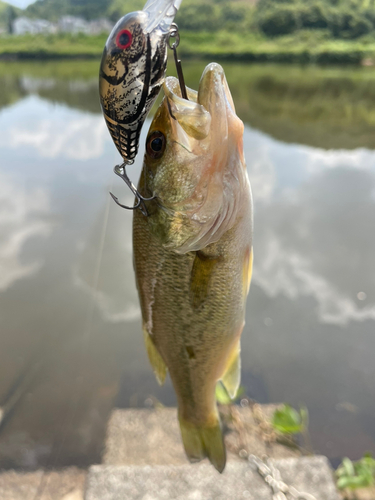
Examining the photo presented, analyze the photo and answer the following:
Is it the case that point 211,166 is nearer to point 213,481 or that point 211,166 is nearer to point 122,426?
point 213,481

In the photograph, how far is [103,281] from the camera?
3.81 m

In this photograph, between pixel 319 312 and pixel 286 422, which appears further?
pixel 319 312

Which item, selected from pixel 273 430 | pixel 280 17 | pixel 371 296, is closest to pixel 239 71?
pixel 280 17

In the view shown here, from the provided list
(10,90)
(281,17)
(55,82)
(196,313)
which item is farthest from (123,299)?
(281,17)

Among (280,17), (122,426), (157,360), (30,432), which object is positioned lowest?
Result: (30,432)

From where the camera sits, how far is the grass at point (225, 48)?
2033cm

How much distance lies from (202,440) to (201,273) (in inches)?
28.9

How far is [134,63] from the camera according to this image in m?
0.50

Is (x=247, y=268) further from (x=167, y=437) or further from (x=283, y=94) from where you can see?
(x=283, y=94)

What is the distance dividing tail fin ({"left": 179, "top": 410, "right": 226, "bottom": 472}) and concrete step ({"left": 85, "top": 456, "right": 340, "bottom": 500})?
0.82 meters

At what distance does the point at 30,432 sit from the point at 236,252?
2.52m

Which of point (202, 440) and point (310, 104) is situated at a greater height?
point (202, 440)

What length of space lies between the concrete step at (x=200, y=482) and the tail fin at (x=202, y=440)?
815 mm

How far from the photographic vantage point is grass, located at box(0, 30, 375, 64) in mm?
20328
